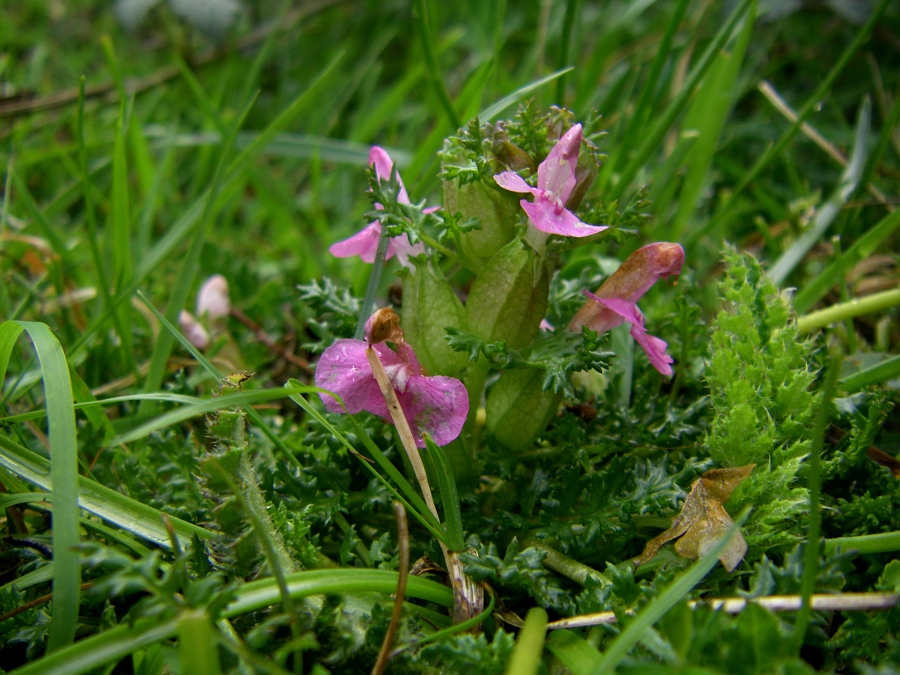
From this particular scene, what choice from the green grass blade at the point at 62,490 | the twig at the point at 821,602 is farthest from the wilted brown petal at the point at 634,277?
the green grass blade at the point at 62,490

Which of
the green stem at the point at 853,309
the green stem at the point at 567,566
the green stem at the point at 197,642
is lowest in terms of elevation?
the green stem at the point at 567,566

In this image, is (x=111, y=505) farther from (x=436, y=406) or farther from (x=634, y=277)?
(x=634, y=277)

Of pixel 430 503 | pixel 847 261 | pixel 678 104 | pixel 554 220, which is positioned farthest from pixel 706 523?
pixel 678 104

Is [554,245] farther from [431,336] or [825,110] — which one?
[825,110]

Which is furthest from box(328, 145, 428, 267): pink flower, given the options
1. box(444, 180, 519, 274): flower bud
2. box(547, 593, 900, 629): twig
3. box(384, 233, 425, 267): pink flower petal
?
box(547, 593, 900, 629): twig

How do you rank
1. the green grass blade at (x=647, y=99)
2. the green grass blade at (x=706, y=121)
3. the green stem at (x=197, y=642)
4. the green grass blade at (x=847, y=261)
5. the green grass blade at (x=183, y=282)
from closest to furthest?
1. the green stem at (x=197, y=642)
2. the green grass blade at (x=183, y=282)
3. the green grass blade at (x=847, y=261)
4. the green grass blade at (x=647, y=99)
5. the green grass blade at (x=706, y=121)

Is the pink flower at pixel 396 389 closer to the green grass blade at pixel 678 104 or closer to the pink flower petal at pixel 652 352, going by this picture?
the pink flower petal at pixel 652 352

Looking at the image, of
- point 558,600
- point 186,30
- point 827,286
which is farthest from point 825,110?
point 186,30
